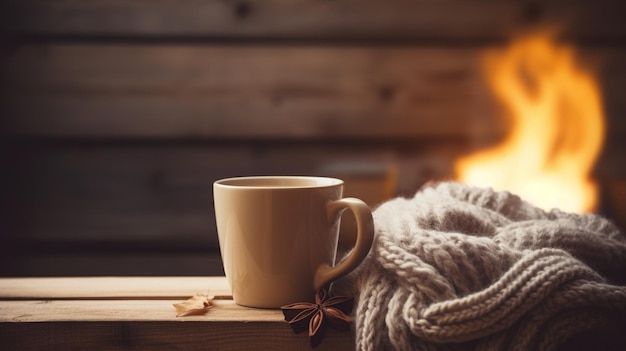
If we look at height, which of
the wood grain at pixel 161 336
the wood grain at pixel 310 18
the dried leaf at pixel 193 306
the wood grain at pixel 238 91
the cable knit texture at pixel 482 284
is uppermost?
the wood grain at pixel 310 18

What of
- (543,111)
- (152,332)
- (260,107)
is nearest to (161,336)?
(152,332)

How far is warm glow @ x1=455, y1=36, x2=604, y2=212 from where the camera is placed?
4.83 feet

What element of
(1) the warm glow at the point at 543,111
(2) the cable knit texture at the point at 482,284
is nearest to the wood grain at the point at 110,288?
(2) the cable knit texture at the point at 482,284

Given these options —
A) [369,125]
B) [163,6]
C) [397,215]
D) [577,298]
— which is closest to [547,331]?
[577,298]

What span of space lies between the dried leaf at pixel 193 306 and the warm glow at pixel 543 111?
1.04 meters

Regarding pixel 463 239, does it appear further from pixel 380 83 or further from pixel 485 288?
pixel 380 83

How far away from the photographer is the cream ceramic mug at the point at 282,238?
0.49m

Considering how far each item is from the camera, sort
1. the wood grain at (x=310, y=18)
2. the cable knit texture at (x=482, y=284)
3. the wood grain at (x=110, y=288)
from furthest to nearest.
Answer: the wood grain at (x=310, y=18), the wood grain at (x=110, y=288), the cable knit texture at (x=482, y=284)

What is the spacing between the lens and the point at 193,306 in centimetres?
52

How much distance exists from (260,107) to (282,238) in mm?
1011

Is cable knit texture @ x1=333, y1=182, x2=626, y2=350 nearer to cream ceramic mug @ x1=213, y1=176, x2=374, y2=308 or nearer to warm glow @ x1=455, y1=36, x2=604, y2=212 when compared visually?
cream ceramic mug @ x1=213, y1=176, x2=374, y2=308

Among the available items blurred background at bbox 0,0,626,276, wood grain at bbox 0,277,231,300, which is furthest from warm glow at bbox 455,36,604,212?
wood grain at bbox 0,277,231,300

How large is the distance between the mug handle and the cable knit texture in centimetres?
1

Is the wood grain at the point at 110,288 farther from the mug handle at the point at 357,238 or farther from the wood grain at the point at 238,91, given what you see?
the wood grain at the point at 238,91
